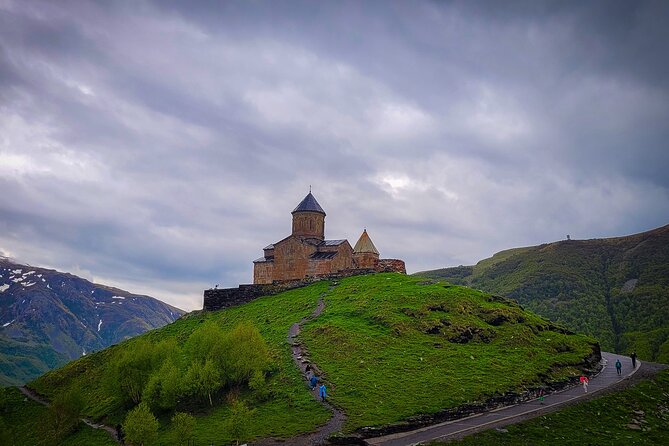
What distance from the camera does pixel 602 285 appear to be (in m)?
122

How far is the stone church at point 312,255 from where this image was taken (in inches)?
2581

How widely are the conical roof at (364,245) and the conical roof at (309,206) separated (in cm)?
818

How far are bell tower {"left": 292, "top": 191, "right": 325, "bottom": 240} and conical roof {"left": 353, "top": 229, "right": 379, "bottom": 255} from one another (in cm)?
668

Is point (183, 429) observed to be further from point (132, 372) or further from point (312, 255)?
point (312, 255)

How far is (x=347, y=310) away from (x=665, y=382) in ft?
82.6

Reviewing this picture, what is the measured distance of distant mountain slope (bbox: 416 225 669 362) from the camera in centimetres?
9768

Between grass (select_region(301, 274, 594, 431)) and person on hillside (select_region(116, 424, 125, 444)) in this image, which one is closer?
grass (select_region(301, 274, 594, 431))

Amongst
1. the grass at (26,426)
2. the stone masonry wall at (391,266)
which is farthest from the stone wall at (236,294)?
the grass at (26,426)

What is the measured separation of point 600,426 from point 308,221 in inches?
1962

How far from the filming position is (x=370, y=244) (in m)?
67.1

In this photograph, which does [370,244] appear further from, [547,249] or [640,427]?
[547,249]

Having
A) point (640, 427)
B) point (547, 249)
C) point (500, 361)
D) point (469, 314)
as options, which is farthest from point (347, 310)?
point (547, 249)

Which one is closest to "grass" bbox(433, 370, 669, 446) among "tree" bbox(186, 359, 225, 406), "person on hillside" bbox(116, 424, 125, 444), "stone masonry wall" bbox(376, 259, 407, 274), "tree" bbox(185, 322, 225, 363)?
"tree" bbox(186, 359, 225, 406)

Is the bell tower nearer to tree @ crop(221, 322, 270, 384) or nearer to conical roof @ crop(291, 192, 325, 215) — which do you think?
conical roof @ crop(291, 192, 325, 215)
